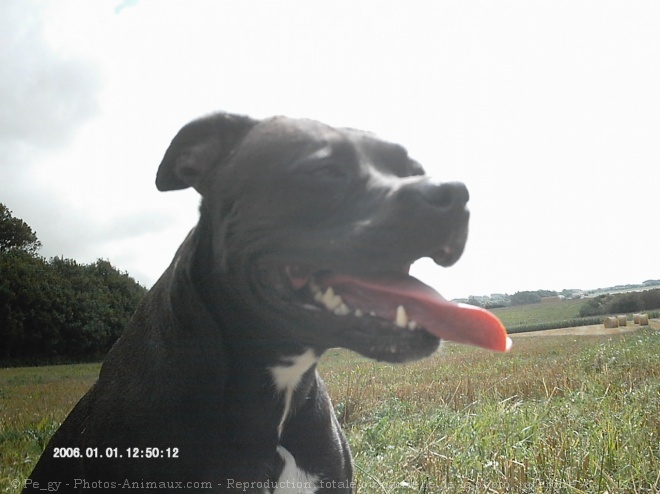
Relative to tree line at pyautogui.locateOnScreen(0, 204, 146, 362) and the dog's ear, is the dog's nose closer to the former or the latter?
the dog's ear

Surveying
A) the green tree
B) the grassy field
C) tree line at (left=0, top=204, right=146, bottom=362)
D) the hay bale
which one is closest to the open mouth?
the grassy field

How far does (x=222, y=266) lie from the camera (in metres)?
1.99

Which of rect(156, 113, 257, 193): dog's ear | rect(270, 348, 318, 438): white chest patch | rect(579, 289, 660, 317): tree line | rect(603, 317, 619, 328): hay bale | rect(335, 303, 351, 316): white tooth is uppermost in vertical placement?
rect(156, 113, 257, 193): dog's ear

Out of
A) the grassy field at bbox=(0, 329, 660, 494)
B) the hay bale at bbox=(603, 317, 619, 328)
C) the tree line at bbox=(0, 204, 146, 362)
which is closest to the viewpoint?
the grassy field at bbox=(0, 329, 660, 494)

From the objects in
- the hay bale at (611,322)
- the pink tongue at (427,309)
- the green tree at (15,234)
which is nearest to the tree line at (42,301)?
the green tree at (15,234)

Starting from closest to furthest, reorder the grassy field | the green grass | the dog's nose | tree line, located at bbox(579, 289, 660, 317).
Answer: the dog's nose
the grassy field
the green grass
tree line, located at bbox(579, 289, 660, 317)

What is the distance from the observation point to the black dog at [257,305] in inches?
70.7

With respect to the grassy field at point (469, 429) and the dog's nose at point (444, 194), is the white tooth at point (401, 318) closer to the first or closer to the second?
the grassy field at point (469, 429)

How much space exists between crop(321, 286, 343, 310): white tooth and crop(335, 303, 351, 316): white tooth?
1cm

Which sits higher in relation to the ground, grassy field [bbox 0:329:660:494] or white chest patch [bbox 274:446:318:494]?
white chest patch [bbox 274:446:318:494]

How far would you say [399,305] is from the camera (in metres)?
1.82

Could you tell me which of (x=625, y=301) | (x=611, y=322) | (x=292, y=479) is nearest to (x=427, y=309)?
(x=292, y=479)

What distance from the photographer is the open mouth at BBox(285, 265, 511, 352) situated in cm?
176

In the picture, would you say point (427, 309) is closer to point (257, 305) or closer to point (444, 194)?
point (444, 194)
